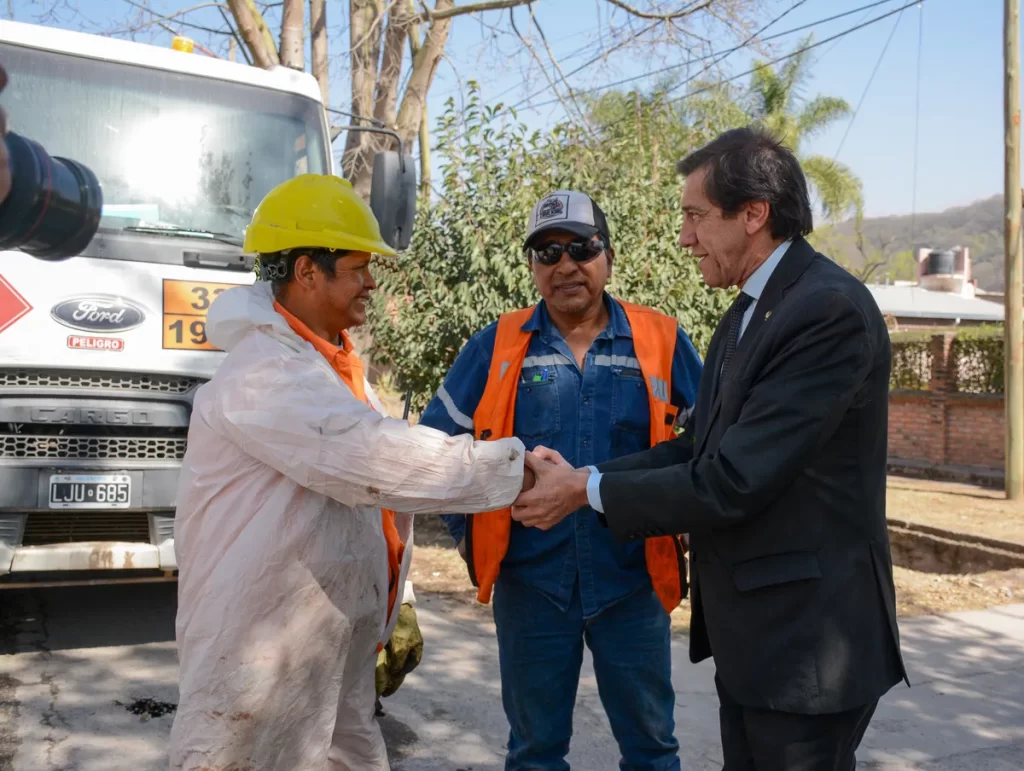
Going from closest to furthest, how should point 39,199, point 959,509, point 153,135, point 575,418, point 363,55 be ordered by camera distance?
point 39,199
point 575,418
point 153,135
point 959,509
point 363,55

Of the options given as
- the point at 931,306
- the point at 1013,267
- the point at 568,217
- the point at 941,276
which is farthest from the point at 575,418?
the point at 941,276

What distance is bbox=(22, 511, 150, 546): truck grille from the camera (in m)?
4.87

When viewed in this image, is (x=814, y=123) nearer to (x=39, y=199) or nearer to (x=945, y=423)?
(x=945, y=423)

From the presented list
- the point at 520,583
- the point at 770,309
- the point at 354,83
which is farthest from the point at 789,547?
the point at 354,83

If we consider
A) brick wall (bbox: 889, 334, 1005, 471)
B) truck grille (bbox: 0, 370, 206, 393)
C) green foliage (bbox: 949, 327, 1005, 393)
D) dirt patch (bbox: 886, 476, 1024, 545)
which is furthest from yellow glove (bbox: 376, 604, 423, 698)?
green foliage (bbox: 949, 327, 1005, 393)

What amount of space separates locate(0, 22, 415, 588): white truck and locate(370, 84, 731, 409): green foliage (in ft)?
9.31

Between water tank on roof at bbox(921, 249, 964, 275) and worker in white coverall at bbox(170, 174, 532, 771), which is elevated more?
water tank on roof at bbox(921, 249, 964, 275)

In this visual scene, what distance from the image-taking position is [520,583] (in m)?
3.19

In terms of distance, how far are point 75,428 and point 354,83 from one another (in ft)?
28.9

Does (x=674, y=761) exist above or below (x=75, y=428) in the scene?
below

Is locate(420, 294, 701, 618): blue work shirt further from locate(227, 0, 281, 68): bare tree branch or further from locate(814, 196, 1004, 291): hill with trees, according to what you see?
locate(814, 196, 1004, 291): hill with trees

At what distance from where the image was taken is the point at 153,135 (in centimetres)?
538

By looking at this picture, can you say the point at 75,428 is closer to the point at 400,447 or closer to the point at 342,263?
the point at 342,263

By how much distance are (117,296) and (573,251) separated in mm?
2683
